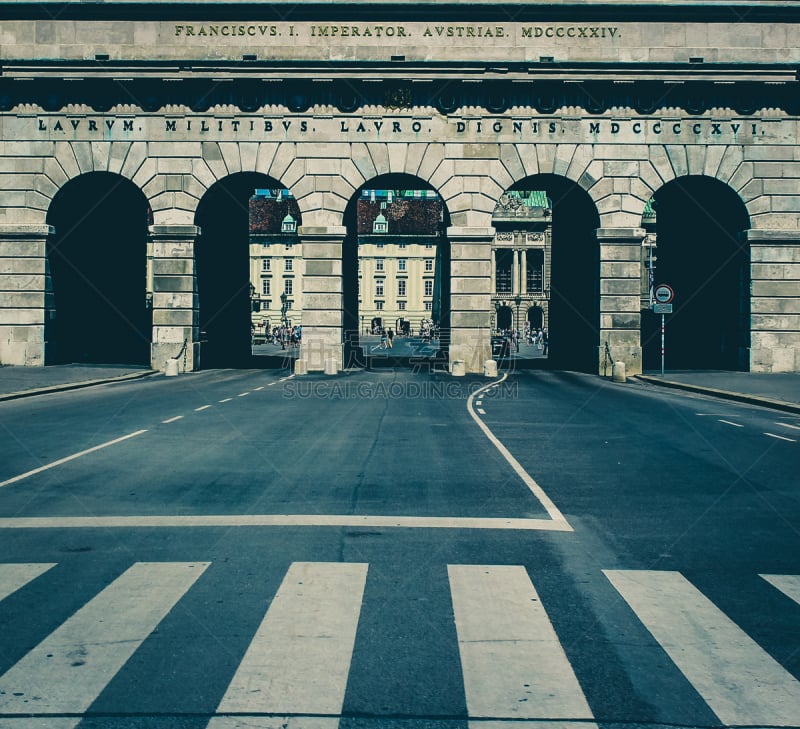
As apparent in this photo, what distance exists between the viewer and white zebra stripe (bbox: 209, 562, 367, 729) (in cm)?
505

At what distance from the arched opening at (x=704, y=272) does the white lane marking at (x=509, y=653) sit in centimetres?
3632

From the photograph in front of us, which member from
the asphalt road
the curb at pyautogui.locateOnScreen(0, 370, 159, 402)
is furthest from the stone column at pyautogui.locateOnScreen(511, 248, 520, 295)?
the asphalt road

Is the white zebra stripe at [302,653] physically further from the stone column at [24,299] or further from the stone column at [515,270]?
the stone column at [515,270]

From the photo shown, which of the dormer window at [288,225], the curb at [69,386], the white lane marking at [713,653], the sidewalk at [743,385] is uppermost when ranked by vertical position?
the dormer window at [288,225]

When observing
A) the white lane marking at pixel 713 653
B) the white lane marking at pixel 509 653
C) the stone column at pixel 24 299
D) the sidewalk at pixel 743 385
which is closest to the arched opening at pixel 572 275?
the sidewalk at pixel 743 385

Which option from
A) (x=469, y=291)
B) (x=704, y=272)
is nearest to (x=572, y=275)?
(x=704, y=272)

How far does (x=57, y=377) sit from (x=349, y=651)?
102 feet

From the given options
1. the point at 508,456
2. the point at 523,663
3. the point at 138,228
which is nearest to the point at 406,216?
the point at 138,228

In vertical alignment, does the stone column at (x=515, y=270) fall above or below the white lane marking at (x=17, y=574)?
above

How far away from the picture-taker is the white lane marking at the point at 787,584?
734 cm

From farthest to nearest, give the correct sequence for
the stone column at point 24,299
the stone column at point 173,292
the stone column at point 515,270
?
1. the stone column at point 515,270
2. the stone column at point 173,292
3. the stone column at point 24,299

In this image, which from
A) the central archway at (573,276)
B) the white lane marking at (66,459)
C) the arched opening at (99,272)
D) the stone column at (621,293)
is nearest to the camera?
the white lane marking at (66,459)

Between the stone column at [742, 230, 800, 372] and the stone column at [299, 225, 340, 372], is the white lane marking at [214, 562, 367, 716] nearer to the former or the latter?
the stone column at [299, 225, 340, 372]

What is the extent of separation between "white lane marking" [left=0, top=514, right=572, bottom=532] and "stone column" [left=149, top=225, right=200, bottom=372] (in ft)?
106
